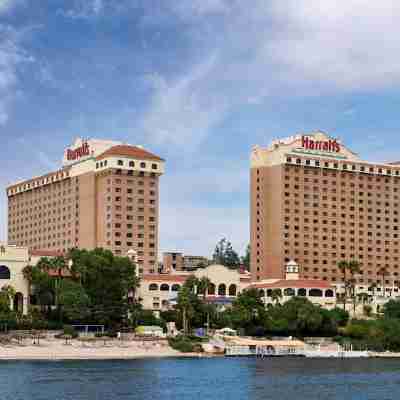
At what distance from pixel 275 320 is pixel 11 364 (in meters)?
59.1

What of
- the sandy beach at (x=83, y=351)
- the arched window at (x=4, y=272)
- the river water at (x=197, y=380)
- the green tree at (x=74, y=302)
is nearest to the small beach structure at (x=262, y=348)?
the sandy beach at (x=83, y=351)

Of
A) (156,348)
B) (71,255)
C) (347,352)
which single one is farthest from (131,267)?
(347,352)

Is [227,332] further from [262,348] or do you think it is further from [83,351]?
[83,351]

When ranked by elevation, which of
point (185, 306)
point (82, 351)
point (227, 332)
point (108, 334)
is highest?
point (185, 306)

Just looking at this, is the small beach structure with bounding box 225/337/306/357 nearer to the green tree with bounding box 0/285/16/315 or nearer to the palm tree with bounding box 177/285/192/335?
the palm tree with bounding box 177/285/192/335

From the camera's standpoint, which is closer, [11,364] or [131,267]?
[11,364]

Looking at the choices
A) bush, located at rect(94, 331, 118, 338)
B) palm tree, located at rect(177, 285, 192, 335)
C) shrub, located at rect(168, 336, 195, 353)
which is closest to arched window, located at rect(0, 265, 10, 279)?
bush, located at rect(94, 331, 118, 338)

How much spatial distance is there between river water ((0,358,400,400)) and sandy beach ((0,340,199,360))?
9.38 meters

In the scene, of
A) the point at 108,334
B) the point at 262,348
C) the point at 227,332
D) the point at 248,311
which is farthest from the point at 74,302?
the point at 248,311

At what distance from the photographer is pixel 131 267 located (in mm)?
186875

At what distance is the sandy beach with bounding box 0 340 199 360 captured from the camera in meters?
156

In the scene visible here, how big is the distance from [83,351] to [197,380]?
1721 inches

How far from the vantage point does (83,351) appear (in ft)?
528

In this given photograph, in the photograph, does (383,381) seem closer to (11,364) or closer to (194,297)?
(11,364)
